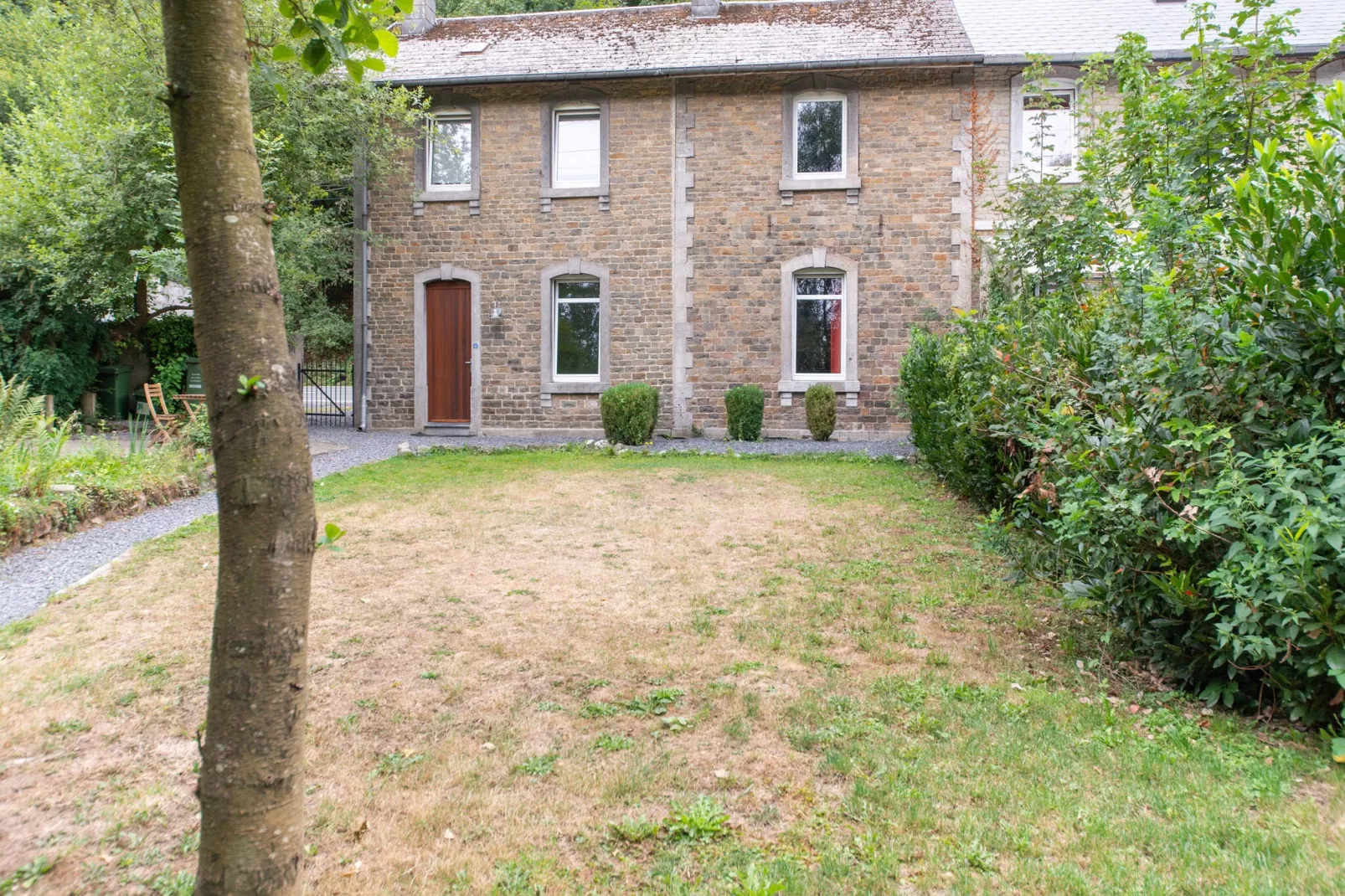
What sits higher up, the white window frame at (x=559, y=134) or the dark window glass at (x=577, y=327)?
the white window frame at (x=559, y=134)

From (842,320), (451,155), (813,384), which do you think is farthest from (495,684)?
(451,155)

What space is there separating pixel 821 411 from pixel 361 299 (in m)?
8.05

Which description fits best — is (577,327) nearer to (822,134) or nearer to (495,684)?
(822,134)

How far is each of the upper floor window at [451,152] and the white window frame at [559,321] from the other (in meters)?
2.35

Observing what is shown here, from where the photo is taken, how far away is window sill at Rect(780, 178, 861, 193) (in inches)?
536

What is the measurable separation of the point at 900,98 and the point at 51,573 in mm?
12844

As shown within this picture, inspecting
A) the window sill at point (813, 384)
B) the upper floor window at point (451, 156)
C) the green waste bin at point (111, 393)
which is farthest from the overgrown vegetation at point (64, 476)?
the window sill at point (813, 384)

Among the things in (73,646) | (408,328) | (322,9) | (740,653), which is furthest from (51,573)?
(408,328)

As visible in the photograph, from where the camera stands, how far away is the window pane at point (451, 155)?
14609 millimetres

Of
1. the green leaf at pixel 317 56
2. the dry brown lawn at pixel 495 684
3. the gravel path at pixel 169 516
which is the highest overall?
the green leaf at pixel 317 56

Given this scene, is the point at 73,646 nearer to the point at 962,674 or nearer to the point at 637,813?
the point at 637,813

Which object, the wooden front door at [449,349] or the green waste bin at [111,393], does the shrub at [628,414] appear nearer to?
the wooden front door at [449,349]

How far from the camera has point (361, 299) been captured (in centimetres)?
1464

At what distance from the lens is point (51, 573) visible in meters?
5.43
